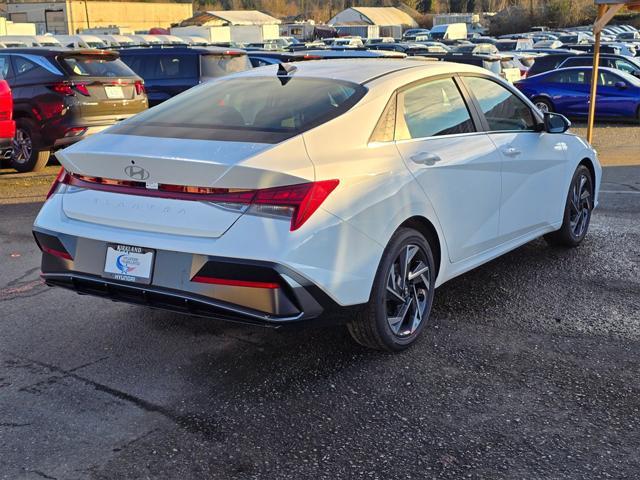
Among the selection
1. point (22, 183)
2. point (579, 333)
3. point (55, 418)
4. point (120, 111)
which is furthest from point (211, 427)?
point (120, 111)

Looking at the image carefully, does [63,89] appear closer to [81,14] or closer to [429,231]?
[429,231]

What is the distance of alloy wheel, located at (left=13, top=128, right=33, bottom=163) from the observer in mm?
10703

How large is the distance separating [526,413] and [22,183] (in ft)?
26.8

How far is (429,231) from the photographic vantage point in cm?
455

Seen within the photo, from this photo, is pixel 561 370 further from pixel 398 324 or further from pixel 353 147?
pixel 353 147

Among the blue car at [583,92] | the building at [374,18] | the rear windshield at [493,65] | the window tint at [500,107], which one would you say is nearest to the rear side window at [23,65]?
the window tint at [500,107]

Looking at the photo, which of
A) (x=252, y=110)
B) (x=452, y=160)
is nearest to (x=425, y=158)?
(x=452, y=160)

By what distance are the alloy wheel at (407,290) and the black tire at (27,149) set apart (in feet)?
25.0

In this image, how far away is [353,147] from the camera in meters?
4.07

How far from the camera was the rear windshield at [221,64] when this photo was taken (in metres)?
14.7

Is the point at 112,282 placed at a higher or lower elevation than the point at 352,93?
lower

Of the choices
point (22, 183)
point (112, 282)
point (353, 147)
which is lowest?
point (22, 183)

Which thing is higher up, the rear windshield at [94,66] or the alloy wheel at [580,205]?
the rear windshield at [94,66]

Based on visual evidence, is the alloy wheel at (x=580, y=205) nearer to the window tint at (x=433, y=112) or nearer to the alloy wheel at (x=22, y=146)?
the window tint at (x=433, y=112)
